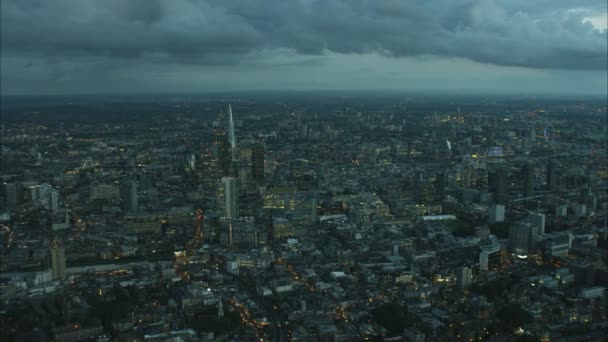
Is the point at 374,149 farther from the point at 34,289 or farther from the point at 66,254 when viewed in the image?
the point at 34,289

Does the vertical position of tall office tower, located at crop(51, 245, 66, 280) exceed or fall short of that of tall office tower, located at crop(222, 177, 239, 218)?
it falls short

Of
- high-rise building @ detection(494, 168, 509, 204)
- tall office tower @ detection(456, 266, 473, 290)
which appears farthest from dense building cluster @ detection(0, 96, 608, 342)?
high-rise building @ detection(494, 168, 509, 204)

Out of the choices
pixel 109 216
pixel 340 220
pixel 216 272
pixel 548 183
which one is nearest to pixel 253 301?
pixel 216 272

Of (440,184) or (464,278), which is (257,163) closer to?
(440,184)

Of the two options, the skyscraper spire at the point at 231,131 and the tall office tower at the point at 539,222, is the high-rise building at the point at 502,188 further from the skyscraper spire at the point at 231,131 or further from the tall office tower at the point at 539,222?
the skyscraper spire at the point at 231,131

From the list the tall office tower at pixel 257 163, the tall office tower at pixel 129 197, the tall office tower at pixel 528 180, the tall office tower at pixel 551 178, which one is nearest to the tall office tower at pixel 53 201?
the tall office tower at pixel 129 197

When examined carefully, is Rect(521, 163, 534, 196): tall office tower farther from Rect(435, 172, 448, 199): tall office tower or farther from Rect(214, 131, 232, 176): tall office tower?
Rect(214, 131, 232, 176): tall office tower
